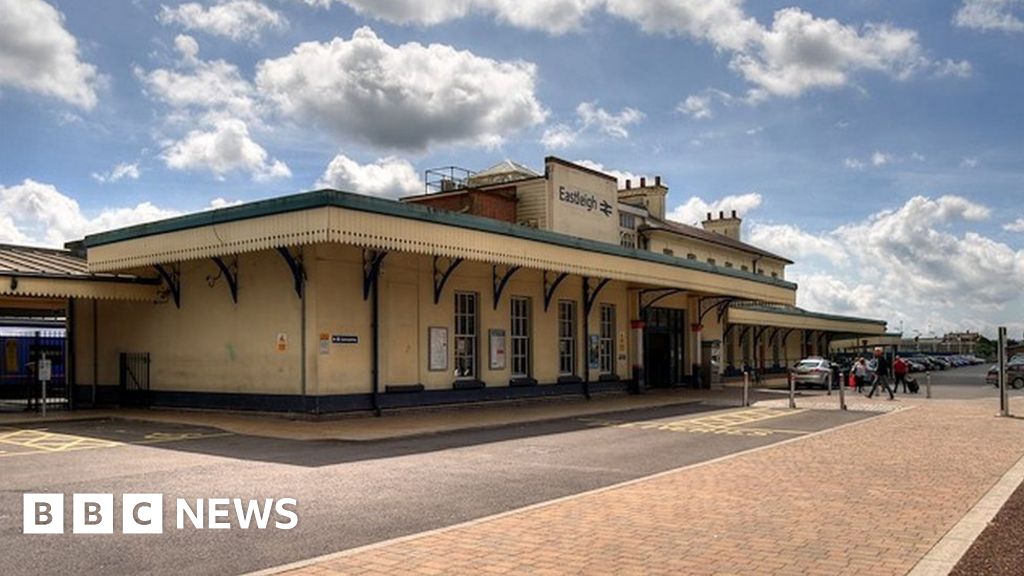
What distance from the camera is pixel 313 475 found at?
422 inches

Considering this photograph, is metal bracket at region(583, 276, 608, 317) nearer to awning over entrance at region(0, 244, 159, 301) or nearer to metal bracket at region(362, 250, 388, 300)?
metal bracket at region(362, 250, 388, 300)

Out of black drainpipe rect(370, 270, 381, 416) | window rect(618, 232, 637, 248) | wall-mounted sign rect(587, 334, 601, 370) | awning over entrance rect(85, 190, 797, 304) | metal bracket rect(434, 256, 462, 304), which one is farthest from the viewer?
window rect(618, 232, 637, 248)

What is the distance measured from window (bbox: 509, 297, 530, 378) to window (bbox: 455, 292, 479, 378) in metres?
1.63

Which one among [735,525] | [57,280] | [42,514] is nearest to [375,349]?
[57,280]

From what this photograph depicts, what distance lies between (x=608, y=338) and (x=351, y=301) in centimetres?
1206

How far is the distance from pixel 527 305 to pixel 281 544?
58.6 feet

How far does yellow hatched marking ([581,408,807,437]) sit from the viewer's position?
16.6 meters

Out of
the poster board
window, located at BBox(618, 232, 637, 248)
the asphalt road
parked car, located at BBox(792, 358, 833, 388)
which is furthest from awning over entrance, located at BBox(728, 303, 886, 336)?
the asphalt road

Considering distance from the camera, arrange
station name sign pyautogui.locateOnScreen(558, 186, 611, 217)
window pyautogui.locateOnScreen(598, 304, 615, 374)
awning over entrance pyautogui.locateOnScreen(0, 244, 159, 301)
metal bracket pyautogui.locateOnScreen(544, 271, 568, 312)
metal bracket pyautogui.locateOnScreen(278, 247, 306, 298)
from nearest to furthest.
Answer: metal bracket pyautogui.locateOnScreen(278, 247, 306, 298), awning over entrance pyautogui.locateOnScreen(0, 244, 159, 301), metal bracket pyautogui.locateOnScreen(544, 271, 568, 312), window pyautogui.locateOnScreen(598, 304, 615, 374), station name sign pyautogui.locateOnScreen(558, 186, 611, 217)

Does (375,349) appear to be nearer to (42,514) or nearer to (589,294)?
(589,294)

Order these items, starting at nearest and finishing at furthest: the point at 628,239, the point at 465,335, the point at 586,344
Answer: the point at 465,335, the point at 586,344, the point at 628,239

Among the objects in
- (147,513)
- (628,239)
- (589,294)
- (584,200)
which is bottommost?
(147,513)

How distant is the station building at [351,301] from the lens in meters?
18.1

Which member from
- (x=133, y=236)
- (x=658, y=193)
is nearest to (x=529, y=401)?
(x=133, y=236)
